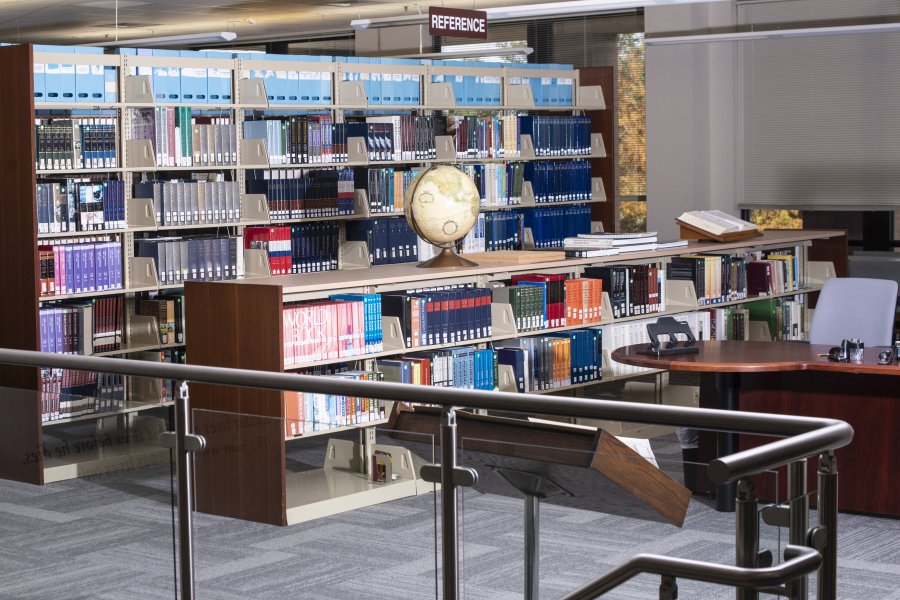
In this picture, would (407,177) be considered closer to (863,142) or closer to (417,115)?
(417,115)

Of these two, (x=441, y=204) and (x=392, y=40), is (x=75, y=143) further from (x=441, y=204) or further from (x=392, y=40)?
(x=392, y=40)

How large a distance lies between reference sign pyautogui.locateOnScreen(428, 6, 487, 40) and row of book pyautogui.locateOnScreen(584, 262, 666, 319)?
5.89 ft

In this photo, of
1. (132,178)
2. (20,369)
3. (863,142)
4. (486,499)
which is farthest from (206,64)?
(863,142)

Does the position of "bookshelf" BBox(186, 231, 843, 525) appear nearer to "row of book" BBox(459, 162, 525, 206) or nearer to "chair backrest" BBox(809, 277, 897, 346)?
"chair backrest" BBox(809, 277, 897, 346)

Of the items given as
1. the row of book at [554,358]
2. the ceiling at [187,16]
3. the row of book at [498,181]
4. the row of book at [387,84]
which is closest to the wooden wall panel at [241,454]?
the row of book at [554,358]

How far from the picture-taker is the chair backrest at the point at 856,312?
249 inches

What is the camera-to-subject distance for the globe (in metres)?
6.01

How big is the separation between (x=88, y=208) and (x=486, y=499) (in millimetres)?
4392

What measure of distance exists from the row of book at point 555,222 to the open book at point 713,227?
5.22ft

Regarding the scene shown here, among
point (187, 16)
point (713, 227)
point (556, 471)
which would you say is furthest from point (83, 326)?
point (187, 16)

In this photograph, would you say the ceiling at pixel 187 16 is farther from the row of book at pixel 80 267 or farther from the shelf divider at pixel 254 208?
the row of book at pixel 80 267

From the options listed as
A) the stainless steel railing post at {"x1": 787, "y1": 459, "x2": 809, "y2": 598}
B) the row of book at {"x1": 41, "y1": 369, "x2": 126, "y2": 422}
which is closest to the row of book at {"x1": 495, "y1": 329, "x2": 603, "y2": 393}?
the row of book at {"x1": 41, "y1": 369, "x2": 126, "y2": 422}

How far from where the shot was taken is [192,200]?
22.4 ft

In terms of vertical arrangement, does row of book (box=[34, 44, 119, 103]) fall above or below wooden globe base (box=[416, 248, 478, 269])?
above
